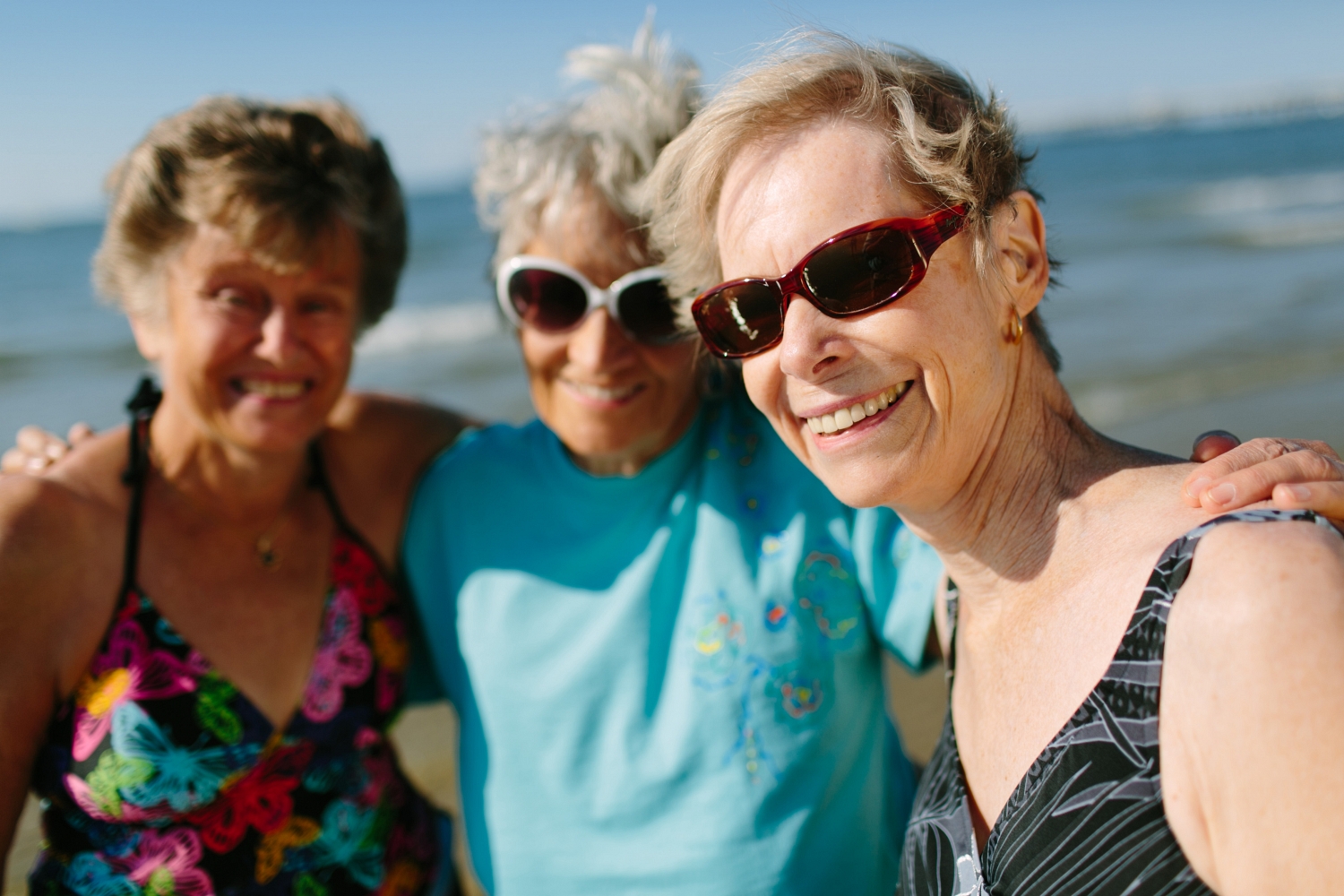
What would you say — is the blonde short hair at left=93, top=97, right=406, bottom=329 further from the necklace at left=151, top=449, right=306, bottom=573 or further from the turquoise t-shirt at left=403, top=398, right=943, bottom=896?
the turquoise t-shirt at left=403, top=398, right=943, bottom=896

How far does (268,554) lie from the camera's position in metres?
2.62

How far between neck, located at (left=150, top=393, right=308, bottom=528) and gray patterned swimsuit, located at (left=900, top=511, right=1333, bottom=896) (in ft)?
6.81

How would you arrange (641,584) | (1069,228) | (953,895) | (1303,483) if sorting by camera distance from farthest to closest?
(1069,228) → (641,584) → (953,895) → (1303,483)

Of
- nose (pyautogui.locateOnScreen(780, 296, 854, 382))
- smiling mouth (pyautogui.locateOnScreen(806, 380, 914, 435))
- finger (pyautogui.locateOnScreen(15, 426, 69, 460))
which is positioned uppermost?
nose (pyautogui.locateOnScreen(780, 296, 854, 382))

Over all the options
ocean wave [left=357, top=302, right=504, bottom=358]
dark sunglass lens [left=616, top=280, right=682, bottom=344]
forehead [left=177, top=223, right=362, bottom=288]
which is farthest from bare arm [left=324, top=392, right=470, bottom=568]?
ocean wave [left=357, top=302, right=504, bottom=358]

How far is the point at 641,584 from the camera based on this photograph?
7.64ft

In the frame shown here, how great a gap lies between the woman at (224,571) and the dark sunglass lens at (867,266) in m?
1.53

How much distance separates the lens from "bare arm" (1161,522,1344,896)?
1.11m

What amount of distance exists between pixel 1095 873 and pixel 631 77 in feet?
6.63

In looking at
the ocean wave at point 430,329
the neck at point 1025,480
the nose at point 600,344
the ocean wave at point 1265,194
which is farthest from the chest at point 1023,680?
the ocean wave at point 1265,194

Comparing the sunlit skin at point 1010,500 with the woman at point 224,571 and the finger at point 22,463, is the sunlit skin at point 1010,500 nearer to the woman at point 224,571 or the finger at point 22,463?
the woman at point 224,571

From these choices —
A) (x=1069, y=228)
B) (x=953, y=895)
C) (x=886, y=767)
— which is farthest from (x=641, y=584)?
(x=1069, y=228)

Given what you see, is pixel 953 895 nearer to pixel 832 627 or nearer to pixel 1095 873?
pixel 1095 873

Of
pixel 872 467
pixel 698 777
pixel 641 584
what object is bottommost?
pixel 698 777
